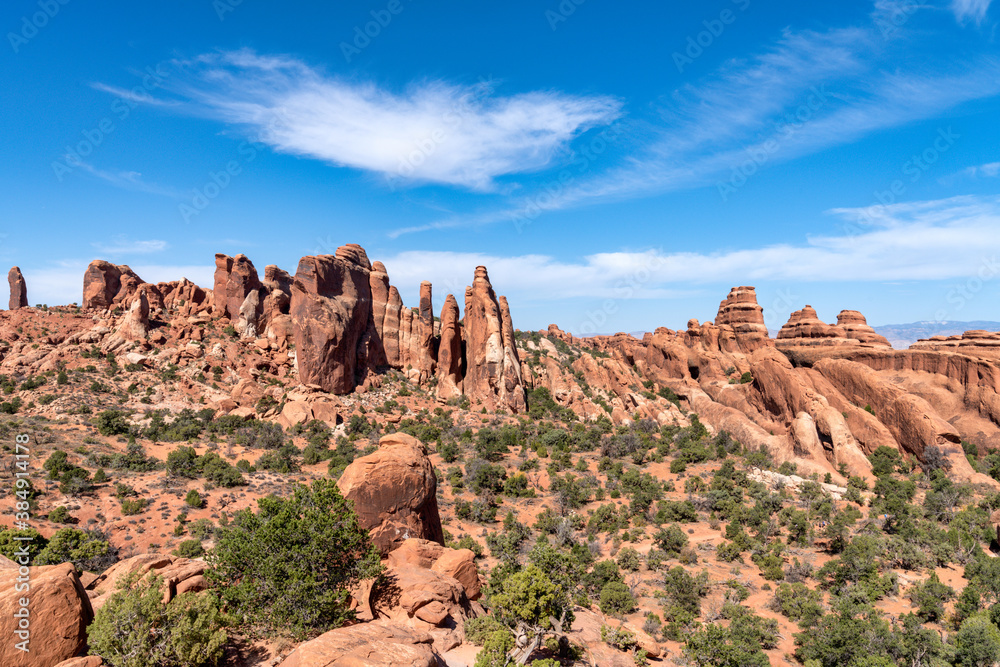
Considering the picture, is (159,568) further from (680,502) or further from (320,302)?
(320,302)

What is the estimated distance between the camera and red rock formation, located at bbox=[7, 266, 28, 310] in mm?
62625

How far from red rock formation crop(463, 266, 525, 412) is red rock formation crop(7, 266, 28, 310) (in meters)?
61.1

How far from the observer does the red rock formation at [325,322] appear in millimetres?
49281

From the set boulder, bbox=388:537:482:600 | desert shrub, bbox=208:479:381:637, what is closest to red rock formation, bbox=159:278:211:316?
boulder, bbox=388:537:482:600

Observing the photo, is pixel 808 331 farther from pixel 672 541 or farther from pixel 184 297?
pixel 184 297

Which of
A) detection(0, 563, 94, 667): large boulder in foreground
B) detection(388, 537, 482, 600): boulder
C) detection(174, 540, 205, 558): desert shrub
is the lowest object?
detection(174, 540, 205, 558): desert shrub

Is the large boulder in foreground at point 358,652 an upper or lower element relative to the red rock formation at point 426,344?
lower

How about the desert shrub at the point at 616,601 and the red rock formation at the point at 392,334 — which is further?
the red rock formation at the point at 392,334

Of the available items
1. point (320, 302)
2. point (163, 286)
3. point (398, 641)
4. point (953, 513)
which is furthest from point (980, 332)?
point (163, 286)

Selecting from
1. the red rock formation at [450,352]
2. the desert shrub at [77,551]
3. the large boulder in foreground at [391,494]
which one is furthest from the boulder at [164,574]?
the red rock formation at [450,352]

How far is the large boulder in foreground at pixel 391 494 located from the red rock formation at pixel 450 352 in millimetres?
37520

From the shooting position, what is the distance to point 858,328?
2378 inches

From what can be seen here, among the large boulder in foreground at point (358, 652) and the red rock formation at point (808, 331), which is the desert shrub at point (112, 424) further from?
the red rock formation at point (808, 331)

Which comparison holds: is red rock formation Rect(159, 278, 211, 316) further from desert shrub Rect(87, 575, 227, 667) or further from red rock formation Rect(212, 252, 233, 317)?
desert shrub Rect(87, 575, 227, 667)
